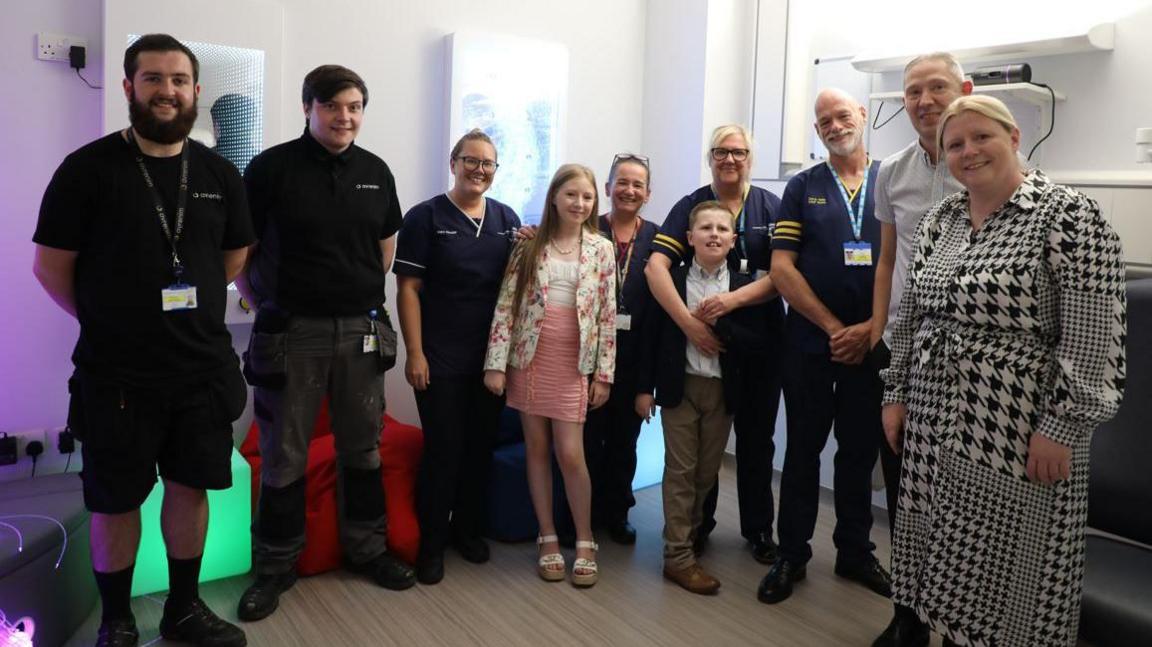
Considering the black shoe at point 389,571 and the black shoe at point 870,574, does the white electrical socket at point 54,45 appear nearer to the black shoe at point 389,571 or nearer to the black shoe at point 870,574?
the black shoe at point 389,571

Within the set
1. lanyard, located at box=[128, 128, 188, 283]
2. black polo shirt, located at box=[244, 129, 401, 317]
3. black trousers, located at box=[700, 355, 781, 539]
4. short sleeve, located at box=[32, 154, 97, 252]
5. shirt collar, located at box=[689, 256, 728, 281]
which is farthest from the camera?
black trousers, located at box=[700, 355, 781, 539]

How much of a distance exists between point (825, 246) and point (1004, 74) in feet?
3.95

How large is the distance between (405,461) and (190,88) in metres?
1.44

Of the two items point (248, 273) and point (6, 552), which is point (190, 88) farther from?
point (6, 552)

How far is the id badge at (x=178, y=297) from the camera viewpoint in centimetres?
209

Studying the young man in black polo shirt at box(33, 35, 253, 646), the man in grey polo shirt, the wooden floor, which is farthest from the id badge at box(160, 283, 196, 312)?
the man in grey polo shirt

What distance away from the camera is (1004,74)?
10.6 feet

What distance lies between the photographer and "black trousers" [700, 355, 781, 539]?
2957 mm

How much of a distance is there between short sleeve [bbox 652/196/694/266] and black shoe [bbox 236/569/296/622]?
5.22ft

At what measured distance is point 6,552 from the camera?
2.13 metres

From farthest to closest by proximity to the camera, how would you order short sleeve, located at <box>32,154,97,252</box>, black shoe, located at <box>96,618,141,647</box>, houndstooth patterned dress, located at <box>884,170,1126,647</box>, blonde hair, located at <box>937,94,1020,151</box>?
1. black shoe, located at <box>96,618,141,647</box>
2. short sleeve, located at <box>32,154,97,252</box>
3. blonde hair, located at <box>937,94,1020,151</box>
4. houndstooth patterned dress, located at <box>884,170,1126,647</box>

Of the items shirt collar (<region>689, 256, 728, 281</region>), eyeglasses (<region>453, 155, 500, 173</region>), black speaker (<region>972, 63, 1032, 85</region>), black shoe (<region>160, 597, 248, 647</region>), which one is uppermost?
black speaker (<region>972, 63, 1032, 85</region>)

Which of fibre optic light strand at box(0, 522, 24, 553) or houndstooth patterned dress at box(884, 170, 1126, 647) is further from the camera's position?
fibre optic light strand at box(0, 522, 24, 553)

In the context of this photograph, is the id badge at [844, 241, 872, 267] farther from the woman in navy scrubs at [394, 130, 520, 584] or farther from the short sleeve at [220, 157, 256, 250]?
the short sleeve at [220, 157, 256, 250]
